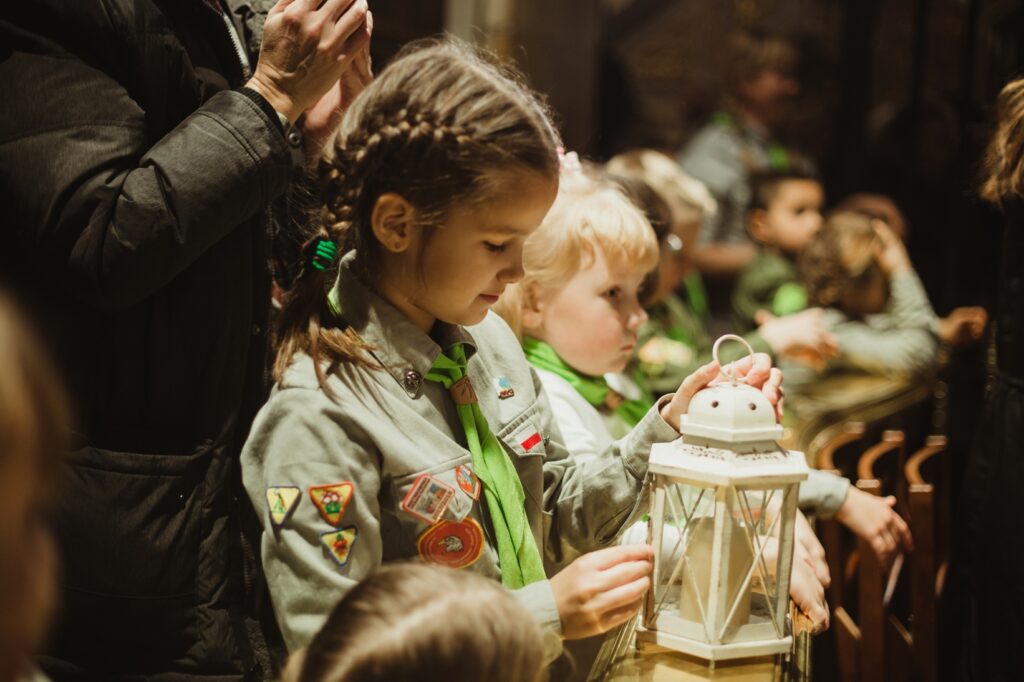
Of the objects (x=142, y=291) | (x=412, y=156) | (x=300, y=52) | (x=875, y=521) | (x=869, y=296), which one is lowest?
(x=869, y=296)

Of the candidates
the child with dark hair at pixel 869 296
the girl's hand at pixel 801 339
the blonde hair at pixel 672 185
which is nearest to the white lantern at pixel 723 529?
the girl's hand at pixel 801 339

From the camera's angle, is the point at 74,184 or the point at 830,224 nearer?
the point at 74,184

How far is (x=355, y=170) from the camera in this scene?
4.52 feet

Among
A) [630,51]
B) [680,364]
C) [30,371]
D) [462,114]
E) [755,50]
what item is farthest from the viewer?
[630,51]

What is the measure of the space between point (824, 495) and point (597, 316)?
512 mm

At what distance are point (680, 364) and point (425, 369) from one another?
1.55 metres

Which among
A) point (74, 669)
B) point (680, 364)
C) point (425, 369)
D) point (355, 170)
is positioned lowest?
point (680, 364)

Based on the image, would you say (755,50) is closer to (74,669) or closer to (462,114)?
(462,114)

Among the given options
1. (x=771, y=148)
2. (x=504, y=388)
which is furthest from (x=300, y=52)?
(x=771, y=148)

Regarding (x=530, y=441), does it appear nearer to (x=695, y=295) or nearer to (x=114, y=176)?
(x=114, y=176)

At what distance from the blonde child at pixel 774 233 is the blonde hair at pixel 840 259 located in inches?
9.2

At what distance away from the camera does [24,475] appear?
0.79 metres

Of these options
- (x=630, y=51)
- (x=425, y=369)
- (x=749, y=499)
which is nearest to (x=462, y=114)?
(x=425, y=369)

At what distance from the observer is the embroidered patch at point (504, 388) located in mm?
1563
